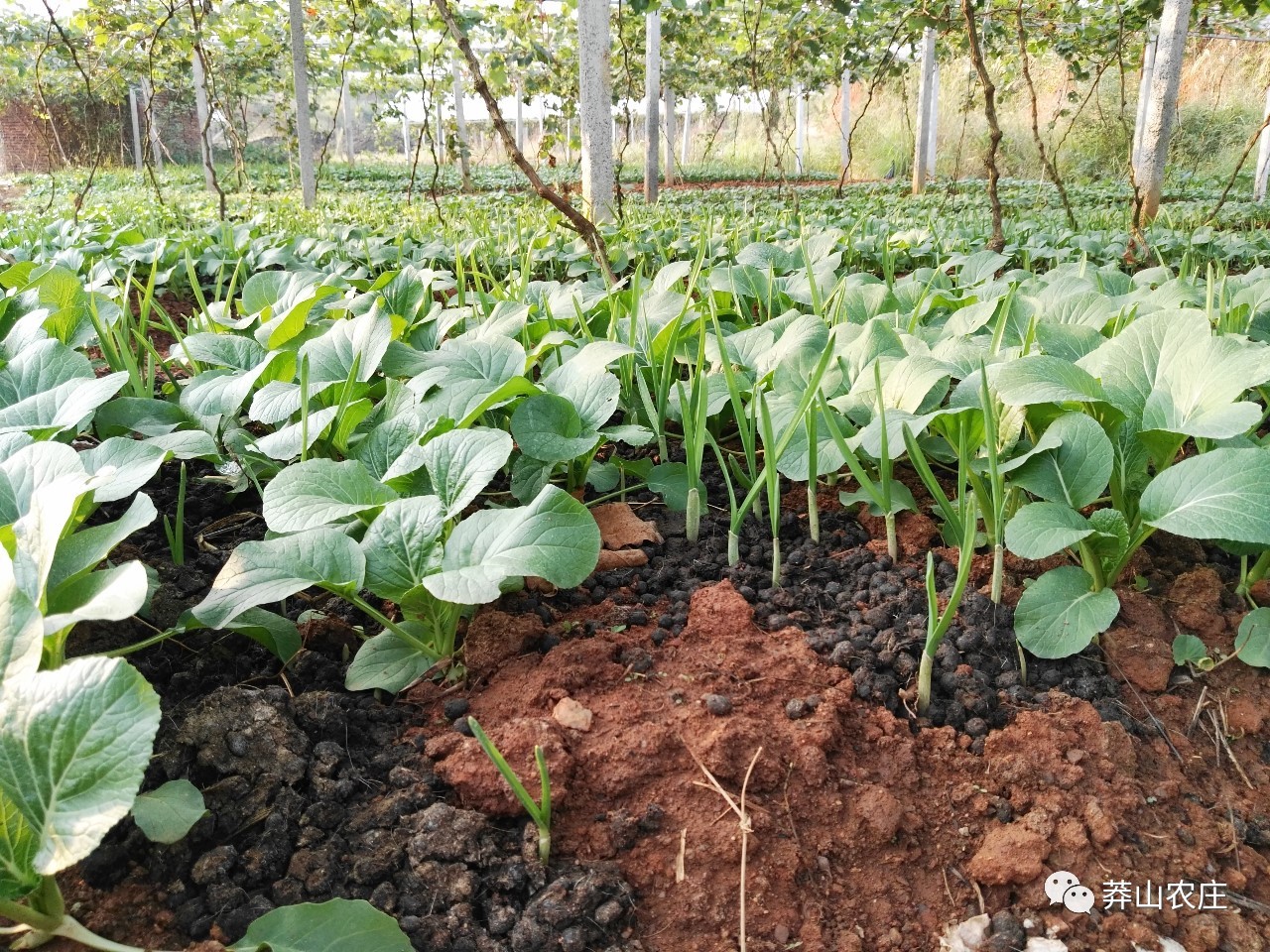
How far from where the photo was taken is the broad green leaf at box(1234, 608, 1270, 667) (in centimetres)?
96

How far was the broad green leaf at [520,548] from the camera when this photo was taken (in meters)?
0.81

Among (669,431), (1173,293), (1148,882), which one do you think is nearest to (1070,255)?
(1173,293)

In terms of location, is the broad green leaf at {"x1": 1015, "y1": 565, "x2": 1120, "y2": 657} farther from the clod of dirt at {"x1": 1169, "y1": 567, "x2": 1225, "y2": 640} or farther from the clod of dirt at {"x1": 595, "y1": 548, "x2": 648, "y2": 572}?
the clod of dirt at {"x1": 595, "y1": 548, "x2": 648, "y2": 572}

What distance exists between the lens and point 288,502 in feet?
3.05

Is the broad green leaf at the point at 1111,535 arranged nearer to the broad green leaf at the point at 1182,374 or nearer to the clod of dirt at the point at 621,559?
the broad green leaf at the point at 1182,374

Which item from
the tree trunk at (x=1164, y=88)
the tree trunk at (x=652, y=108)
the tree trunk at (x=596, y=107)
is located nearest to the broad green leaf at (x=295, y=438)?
the tree trunk at (x=596, y=107)

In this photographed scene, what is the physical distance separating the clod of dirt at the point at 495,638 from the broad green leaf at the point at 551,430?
0.21 metres

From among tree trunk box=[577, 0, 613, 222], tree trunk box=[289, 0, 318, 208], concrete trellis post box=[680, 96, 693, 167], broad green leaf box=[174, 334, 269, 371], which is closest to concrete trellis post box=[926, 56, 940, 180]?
concrete trellis post box=[680, 96, 693, 167]

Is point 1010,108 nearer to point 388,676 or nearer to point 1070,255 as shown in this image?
point 1070,255

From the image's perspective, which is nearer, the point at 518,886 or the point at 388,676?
the point at 518,886

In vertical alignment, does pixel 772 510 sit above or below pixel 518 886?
above

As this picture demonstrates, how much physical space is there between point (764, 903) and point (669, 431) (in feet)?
2.95

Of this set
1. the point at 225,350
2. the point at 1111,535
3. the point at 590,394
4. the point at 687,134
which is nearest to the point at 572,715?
the point at 590,394

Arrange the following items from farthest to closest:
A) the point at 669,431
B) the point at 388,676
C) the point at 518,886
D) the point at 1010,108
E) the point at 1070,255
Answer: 1. the point at 1010,108
2. the point at 1070,255
3. the point at 669,431
4. the point at 388,676
5. the point at 518,886
